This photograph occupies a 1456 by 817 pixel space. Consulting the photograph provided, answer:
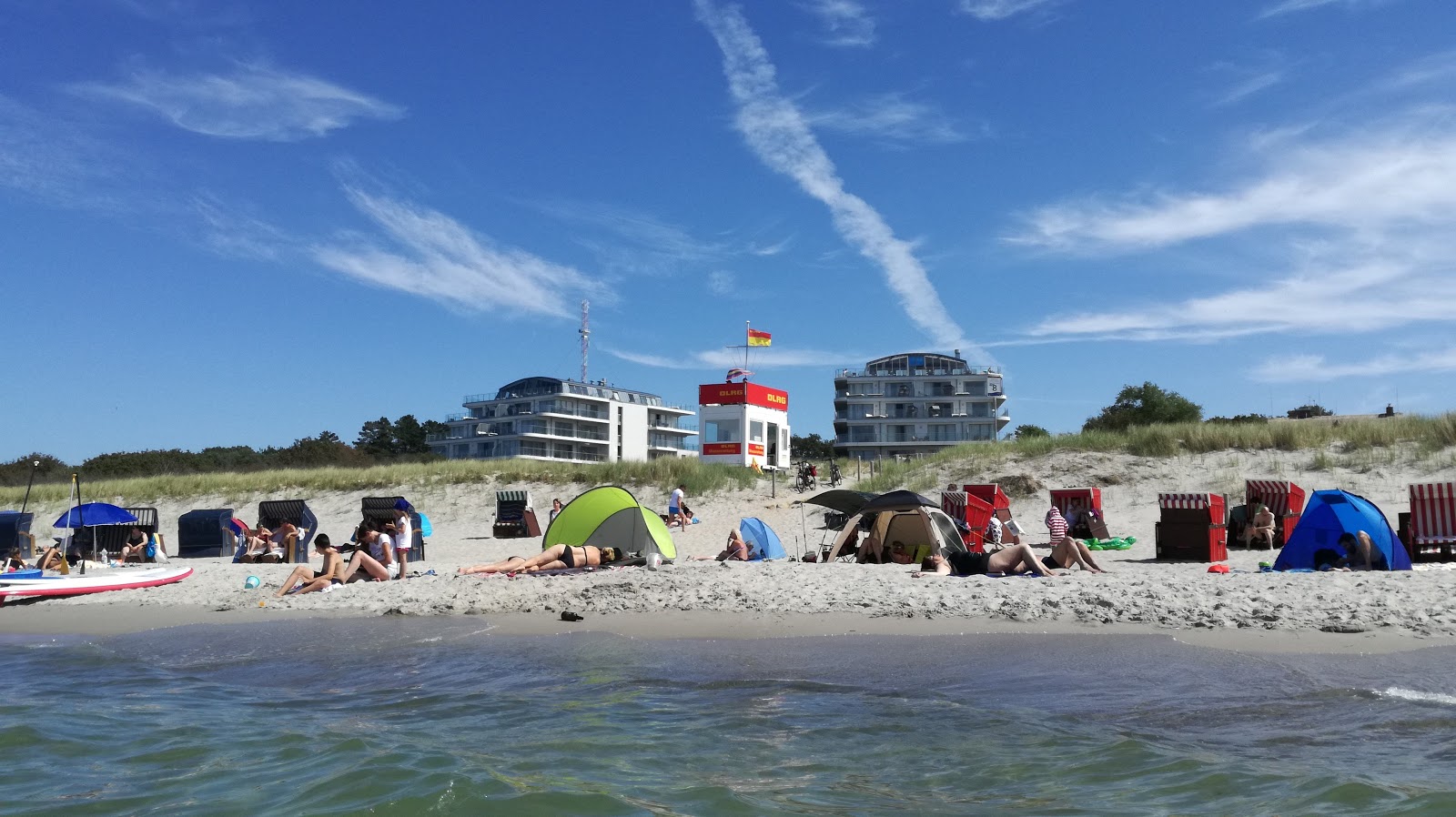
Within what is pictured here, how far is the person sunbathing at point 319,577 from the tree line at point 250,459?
26987mm

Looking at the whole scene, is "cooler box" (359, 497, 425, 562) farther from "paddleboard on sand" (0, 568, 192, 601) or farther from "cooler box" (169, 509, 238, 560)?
"paddleboard on sand" (0, 568, 192, 601)

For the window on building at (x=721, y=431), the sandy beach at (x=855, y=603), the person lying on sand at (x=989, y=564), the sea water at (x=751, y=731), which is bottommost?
the sea water at (x=751, y=731)

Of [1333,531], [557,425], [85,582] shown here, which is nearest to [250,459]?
[557,425]

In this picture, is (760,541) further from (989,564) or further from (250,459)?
(250,459)

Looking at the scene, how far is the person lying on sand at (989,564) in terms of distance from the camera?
11680 mm

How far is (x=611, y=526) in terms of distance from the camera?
1441 centimetres

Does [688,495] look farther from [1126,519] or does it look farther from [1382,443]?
[1382,443]

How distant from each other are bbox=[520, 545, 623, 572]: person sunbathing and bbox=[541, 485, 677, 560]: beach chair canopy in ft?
1.50

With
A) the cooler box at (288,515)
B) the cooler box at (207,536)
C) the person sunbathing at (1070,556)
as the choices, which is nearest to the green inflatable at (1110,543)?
the person sunbathing at (1070,556)

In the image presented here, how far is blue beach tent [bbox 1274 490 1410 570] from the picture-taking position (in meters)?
11.4

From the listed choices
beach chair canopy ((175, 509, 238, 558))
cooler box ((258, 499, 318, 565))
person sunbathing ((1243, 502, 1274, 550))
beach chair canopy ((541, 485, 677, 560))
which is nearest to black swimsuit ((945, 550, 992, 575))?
beach chair canopy ((541, 485, 677, 560))

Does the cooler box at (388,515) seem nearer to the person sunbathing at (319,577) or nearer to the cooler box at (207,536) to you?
the cooler box at (207,536)

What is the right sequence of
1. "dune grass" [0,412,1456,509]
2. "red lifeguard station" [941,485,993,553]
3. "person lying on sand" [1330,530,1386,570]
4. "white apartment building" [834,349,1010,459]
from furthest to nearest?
"white apartment building" [834,349,1010,459]
"dune grass" [0,412,1456,509]
"red lifeguard station" [941,485,993,553]
"person lying on sand" [1330,530,1386,570]

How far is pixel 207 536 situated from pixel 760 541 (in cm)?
1199
